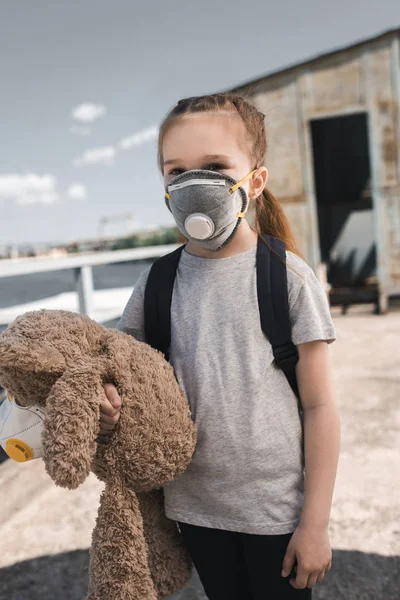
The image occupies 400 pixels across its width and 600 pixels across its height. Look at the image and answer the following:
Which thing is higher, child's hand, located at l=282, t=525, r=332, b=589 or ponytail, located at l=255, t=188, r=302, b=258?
ponytail, located at l=255, t=188, r=302, b=258

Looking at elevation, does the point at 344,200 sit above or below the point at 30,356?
above

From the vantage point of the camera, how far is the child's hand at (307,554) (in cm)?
112

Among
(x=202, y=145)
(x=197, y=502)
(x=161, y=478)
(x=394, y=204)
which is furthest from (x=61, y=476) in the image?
(x=394, y=204)

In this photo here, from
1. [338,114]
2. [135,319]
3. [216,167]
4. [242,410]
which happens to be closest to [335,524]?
[242,410]

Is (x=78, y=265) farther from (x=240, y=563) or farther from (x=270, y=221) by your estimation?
(x=240, y=563)

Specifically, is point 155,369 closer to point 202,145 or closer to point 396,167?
point 202,145

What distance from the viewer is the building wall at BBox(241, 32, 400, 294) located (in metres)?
6.95

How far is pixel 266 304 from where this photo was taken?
3.84ft

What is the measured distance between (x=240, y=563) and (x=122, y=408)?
0.53m

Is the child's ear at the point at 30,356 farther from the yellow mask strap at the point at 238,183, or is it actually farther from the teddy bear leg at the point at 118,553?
the yellow mask strap at the point at 238,183

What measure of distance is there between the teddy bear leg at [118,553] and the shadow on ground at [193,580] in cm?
93

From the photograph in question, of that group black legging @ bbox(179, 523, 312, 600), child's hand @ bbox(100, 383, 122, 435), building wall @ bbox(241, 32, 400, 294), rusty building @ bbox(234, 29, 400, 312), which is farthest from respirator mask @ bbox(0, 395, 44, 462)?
building wall @ bbox(241, 32, 400, 294)

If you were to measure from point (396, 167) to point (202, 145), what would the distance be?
662cm

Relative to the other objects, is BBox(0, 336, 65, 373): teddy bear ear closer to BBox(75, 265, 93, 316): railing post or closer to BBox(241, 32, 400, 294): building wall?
BBox(75, 265, 93, 316): railing post
